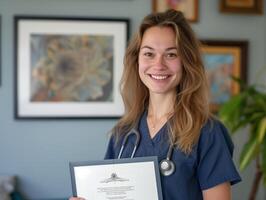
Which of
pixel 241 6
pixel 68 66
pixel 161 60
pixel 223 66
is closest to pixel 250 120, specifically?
pixel 223 66

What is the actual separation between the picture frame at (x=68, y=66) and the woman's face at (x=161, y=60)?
54.6 inches

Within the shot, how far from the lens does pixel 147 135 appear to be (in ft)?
4.40

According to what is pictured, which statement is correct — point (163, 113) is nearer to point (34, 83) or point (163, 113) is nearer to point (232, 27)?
point (34, 83)

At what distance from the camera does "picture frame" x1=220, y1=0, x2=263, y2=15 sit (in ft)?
9.08

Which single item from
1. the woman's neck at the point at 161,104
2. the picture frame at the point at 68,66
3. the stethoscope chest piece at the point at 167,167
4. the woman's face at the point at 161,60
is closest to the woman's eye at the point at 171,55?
the woman's face at the point at 161,60

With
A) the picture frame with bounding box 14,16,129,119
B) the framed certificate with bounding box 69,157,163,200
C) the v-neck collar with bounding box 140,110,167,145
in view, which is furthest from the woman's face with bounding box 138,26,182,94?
the picture frame with bounding box 14,16,129,119

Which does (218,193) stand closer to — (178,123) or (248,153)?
(178,123)

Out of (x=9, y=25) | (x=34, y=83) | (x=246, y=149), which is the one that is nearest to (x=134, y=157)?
(x=246, y=149)

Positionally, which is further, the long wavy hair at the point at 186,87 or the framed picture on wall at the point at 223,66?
the framed picture on wall at the point at 223,66

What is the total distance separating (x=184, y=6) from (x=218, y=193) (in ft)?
5.87

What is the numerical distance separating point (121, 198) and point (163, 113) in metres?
0.30

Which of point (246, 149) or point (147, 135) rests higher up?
point (147, 135)

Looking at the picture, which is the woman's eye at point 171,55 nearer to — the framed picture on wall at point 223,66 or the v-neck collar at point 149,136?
the v-neck collar at point 149,136

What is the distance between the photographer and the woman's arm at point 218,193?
119 centimetres
